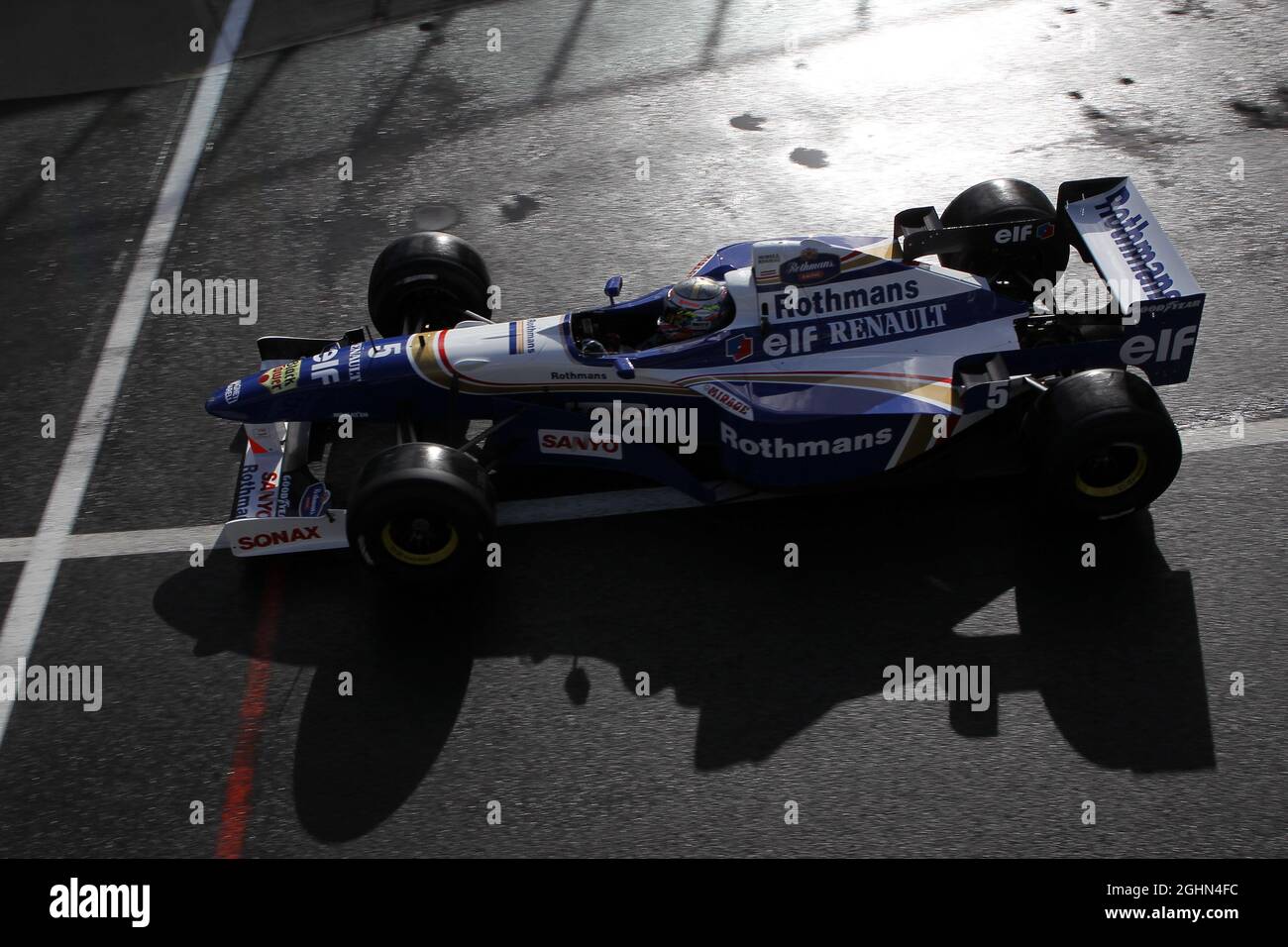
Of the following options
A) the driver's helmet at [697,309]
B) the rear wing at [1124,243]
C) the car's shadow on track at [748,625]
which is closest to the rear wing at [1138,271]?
the rear wing at [1124,243]

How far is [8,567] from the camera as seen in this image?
268 inches

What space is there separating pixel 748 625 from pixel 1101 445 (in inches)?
77.3

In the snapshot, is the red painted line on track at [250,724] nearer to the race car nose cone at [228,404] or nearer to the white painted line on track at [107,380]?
the race car nose cone at [228,404]

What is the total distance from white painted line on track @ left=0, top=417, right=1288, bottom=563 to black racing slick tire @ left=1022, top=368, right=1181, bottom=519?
3.02ft

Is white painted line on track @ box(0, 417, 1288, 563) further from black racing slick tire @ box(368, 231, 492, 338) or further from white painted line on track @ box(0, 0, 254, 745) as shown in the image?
black racing slick tire @ box(368, 231, 492, 338)

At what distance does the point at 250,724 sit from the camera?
590cm

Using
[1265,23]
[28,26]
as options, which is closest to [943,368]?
[1265,23]

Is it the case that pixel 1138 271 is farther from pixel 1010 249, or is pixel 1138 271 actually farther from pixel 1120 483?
pixel 1120 483

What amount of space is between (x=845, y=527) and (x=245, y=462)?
11.1ft

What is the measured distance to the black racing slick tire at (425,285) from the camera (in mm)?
7305

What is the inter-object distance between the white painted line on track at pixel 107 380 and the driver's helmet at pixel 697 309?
3.73 m

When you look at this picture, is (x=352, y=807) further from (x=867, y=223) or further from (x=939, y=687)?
(x=867, y=223)

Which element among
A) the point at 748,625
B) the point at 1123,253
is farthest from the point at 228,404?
the point at 1123,253
